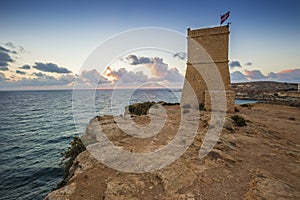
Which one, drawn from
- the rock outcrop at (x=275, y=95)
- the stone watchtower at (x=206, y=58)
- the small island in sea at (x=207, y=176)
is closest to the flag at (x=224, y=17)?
the stone watchtower at (x=206, y=58)

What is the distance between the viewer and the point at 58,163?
1792cm

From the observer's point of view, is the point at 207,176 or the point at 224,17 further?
the point at 224,17

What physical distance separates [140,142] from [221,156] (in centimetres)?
516

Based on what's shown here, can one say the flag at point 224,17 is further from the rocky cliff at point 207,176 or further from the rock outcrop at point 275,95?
the rock outcrop at point 275,95

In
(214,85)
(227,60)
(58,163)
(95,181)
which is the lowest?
(58,163)

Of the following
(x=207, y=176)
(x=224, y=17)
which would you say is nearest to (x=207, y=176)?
(x=207, y=176)

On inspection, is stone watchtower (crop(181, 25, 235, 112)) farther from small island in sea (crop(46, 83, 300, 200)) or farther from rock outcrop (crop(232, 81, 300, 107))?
rock outcrop (crop(232, 81, 300, 107))

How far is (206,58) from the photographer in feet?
73.1

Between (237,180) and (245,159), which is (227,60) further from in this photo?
(237,180)

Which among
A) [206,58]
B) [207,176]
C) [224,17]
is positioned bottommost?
[207,176]

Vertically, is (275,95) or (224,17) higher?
(224,17)

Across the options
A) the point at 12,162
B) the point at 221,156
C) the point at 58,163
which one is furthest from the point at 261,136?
the point at 12,162

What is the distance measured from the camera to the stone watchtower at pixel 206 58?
2130 centimetres

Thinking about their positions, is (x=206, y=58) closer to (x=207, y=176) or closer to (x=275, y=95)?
(x=207, y=176)
